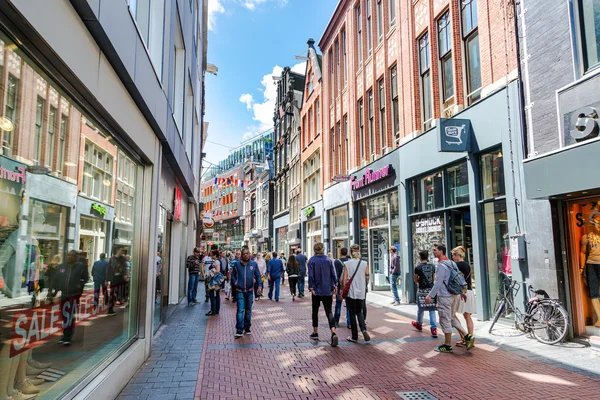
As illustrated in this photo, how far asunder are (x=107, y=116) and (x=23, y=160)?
174 cm

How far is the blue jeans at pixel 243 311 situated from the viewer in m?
8.33

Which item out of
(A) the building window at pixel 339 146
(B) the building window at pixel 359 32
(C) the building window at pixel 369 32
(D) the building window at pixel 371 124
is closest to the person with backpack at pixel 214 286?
(D) the building window at pixel 371 124

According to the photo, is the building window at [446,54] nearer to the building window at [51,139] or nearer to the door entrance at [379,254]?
the door entrance at [379,254]

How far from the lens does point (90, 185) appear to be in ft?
14.2

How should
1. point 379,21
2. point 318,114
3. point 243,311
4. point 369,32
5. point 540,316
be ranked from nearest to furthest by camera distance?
point 540,316, point 243,311, point 379,21, point 369,32, point 318,114

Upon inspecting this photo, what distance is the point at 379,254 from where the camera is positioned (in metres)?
16.4

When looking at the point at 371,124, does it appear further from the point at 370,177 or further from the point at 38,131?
the point at 38,131

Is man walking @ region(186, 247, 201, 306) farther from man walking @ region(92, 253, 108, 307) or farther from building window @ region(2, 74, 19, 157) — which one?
building window @ region(2, 74, 19, 157)

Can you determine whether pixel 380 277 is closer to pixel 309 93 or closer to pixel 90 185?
pixel 90 185

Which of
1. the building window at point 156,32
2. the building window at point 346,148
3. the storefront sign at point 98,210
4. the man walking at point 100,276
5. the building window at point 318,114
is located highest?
the building window at point 318,114

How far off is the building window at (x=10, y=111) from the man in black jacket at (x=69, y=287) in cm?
131

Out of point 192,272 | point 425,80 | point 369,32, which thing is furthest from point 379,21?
point 192,272

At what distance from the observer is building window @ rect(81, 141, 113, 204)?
4215 millimetres

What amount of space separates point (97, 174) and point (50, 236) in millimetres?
1352
